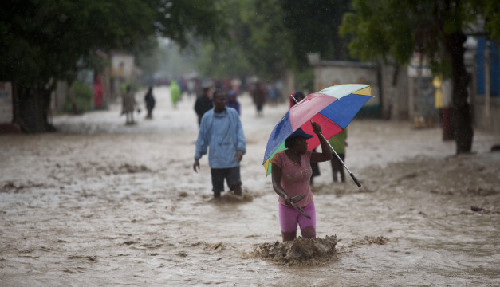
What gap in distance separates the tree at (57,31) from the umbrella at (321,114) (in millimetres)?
16161

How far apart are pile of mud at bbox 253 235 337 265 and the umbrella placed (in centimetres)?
71

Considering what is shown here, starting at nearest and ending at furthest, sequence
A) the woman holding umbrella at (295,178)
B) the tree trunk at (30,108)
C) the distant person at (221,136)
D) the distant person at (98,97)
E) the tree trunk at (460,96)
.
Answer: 1. the woman holding umbrella at (295,178)
2. the distant person at (221,136)
3. the tree trunk at (460,96)
4. the tree trunk at (30,108)
5. the distant person at (98,97)

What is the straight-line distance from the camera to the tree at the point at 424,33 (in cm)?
1422

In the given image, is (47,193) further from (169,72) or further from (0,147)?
(169,72)

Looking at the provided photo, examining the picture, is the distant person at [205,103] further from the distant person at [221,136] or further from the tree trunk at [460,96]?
the distant person at [221,136]

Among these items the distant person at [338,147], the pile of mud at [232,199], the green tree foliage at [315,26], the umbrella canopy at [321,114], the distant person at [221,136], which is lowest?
the pile of mud at [232,199]

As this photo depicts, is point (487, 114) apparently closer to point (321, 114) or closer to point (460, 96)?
point (460, 96)

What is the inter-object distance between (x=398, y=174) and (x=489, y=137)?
8440 mm

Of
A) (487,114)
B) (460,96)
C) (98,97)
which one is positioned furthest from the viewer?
(98,97)

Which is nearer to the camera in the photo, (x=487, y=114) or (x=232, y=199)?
(x=232, y=199)

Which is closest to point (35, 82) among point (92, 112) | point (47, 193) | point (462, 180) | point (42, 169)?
point (42, 169)

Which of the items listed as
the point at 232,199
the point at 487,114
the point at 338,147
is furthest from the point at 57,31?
the point at 232,199

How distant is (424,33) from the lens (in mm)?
15211

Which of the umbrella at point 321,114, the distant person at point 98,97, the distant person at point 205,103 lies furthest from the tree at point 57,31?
the distant person at point 98,97
